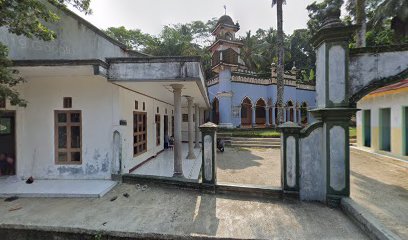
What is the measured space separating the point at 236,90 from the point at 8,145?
1630 cm

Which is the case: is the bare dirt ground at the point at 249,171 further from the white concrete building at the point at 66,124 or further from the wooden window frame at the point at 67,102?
the wooden window frame at the point at 67,102

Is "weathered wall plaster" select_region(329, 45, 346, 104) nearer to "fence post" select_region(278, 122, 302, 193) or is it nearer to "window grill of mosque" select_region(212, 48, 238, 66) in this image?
"fence post" select_region(278, 122, 302, 193)

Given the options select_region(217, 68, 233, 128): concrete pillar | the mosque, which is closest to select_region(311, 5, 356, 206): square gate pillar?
the mosque

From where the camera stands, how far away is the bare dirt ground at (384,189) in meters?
4.12

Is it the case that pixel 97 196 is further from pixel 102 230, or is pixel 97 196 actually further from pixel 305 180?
pixel 305 180

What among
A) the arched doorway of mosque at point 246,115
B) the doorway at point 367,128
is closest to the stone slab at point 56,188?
the doorway at point 367,128

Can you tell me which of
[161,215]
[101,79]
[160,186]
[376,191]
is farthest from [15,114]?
[376,191]

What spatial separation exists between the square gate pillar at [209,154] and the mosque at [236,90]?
13.6 meters

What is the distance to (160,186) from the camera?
6.35m

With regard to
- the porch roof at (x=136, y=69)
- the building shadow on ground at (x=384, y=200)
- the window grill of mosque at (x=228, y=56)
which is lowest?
the building shadow on ground at (x=384, y=200)

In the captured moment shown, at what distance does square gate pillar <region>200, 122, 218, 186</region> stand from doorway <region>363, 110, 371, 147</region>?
34.0 feet

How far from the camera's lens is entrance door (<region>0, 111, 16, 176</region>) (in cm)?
677

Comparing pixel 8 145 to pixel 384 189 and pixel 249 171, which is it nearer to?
pixel 249 171

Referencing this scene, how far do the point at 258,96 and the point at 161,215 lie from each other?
18352 mm
